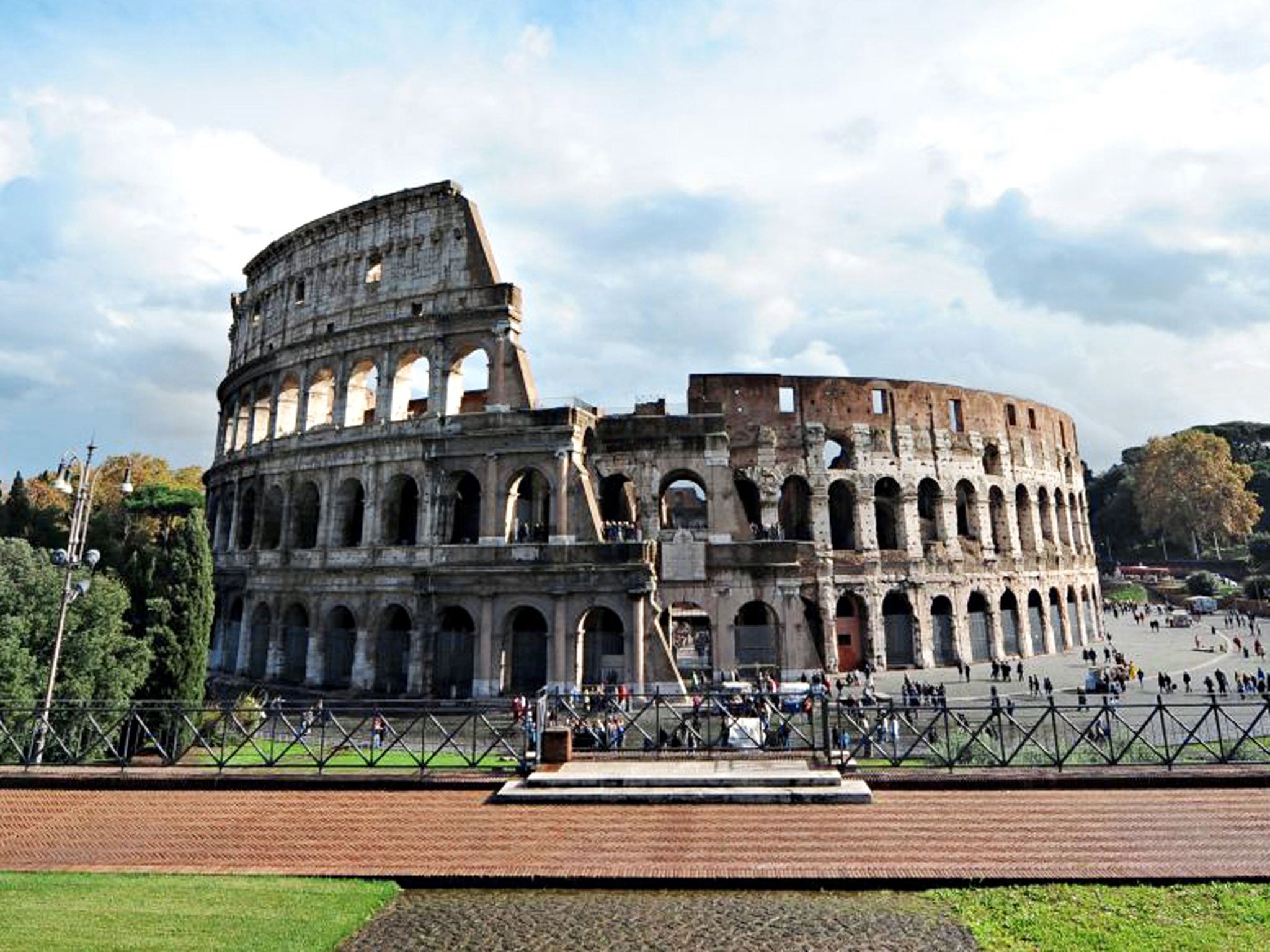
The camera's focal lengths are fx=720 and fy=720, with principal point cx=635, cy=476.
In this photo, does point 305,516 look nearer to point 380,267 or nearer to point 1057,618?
point 380,267

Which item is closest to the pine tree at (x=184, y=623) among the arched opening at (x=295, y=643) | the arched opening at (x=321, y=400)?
the arched opening at (x=295, y=643)

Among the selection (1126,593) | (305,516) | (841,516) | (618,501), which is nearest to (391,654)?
(305,516)

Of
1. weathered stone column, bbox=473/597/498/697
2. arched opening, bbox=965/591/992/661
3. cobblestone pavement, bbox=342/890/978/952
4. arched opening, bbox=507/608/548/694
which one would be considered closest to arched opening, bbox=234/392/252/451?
weathered stone column, bbox=473/597/498/697

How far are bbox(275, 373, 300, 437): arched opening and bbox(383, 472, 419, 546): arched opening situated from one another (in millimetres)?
6968

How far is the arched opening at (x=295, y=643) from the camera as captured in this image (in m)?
30.8

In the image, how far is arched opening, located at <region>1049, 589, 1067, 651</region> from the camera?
124ft

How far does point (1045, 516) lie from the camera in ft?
132

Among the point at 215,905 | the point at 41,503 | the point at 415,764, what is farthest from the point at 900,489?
the point at 41,503

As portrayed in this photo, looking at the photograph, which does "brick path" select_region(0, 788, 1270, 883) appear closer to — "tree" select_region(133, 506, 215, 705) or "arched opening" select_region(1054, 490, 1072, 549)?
"tree" select_region(133, 506, 215, 705)

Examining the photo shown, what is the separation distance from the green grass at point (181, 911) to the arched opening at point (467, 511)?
68.3ft

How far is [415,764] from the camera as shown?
13.8m

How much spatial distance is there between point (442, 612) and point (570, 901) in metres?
20.2

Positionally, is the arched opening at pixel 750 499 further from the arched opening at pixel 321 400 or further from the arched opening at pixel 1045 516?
the arched opening at pixel 321 400

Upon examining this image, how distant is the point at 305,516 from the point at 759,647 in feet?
67.3
